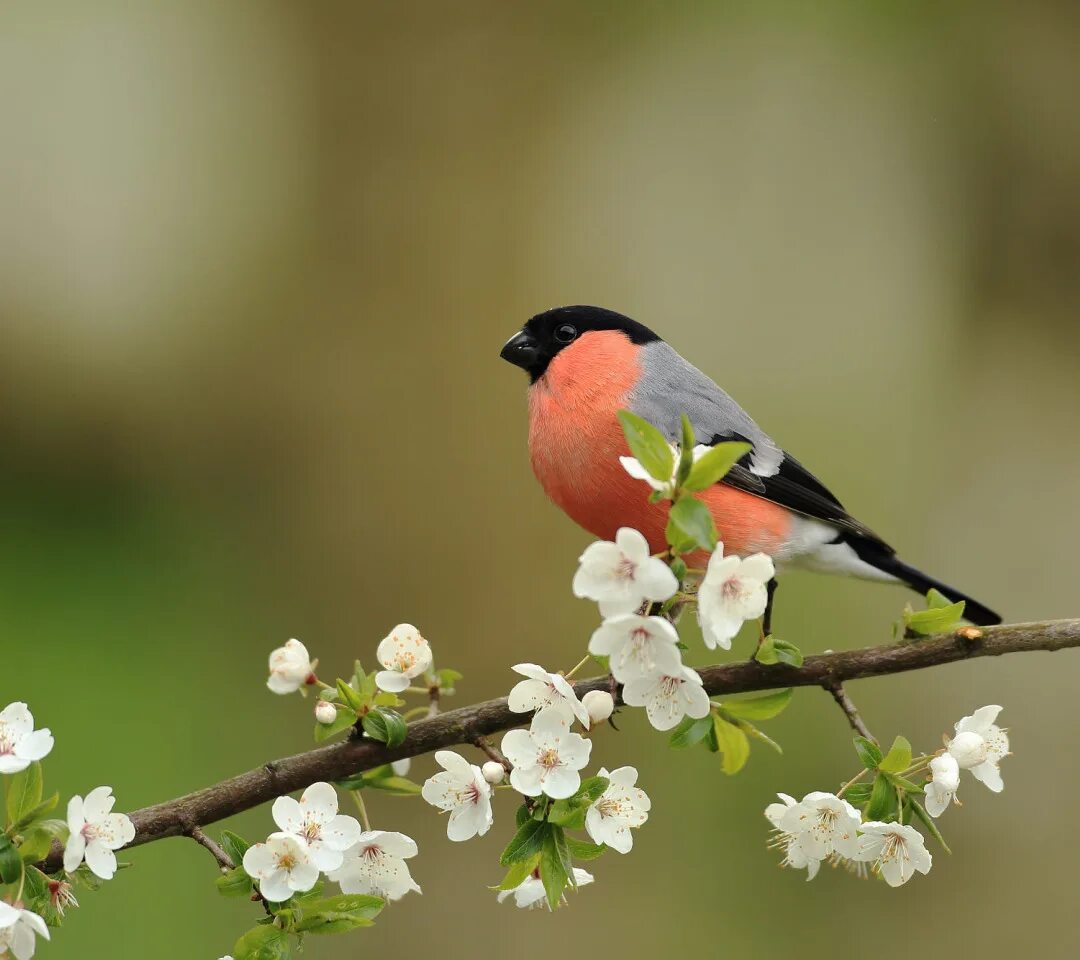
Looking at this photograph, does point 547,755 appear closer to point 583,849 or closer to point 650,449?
point 583,849

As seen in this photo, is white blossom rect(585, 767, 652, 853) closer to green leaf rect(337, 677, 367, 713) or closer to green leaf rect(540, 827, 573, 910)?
green leaf rect(540, 827, 573, 910)

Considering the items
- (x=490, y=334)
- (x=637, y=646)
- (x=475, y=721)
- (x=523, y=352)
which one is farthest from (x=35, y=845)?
(x=490, y=334)

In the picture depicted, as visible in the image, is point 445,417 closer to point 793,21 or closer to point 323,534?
point 323,534

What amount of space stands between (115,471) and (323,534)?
0.56m

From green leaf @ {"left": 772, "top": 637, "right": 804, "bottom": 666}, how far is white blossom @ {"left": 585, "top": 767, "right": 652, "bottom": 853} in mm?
169

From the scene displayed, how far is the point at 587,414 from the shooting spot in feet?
5.01

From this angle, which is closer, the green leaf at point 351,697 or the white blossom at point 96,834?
the white blossom at point 96,834

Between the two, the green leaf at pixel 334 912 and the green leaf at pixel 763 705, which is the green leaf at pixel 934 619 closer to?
the green leaf at pixel 763 705

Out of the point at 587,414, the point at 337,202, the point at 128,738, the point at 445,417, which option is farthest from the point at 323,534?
the point at 587,414

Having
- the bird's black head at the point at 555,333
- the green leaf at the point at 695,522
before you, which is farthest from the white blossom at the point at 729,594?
the bird's black head at the point at 555,333

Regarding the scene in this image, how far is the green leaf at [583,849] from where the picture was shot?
3.13ft

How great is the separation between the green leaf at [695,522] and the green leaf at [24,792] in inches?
21.0

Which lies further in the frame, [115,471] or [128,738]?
[115,471]

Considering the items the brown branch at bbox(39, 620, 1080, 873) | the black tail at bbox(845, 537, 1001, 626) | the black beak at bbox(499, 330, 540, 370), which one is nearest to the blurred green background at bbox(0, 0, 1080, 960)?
the black tail at bbox(845, 537, 1001, 626)
